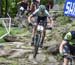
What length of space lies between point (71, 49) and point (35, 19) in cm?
438

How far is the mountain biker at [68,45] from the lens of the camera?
7688mm

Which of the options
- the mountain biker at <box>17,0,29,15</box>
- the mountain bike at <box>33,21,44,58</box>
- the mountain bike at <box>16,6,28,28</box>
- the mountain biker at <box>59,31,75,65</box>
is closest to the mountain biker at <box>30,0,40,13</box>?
the mountain biker at <box>17,0,29,15</box>

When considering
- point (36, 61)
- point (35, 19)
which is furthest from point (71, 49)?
point (35, 19)

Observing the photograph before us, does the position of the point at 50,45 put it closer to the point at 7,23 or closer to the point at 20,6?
the point at 7,23

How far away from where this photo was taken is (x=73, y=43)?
7.85 meters

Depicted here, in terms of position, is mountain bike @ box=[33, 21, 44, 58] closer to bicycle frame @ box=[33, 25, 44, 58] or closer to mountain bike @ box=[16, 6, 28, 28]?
bicycle frame @ box=[33, 25, 44, 58]

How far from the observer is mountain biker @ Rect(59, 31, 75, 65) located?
7.69m

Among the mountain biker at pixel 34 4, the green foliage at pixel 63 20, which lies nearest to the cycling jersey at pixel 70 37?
the green foliage at pixel 63 20

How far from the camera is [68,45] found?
784 centimetres

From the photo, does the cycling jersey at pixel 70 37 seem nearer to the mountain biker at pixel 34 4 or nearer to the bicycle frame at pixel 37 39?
the bicycle frame at pixel 37 39

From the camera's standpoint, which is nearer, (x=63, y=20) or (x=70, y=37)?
(x=70, y=37)

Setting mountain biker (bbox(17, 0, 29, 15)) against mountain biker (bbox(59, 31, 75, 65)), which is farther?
mountain biker (bbox(17, 0, 29, 15))

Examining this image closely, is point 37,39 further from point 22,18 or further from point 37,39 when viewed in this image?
point 22,18

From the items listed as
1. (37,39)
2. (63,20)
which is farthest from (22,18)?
(37,39)
